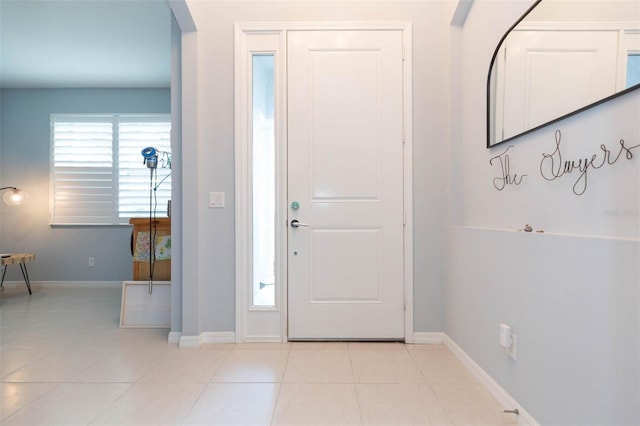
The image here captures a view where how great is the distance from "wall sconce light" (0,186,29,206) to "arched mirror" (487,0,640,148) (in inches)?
217

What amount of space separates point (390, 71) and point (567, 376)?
83.0 inches

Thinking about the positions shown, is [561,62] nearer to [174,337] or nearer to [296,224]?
[296,224]

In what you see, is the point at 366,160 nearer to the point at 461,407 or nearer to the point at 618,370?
the point at 461,407

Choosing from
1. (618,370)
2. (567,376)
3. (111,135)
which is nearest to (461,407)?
(567,376)

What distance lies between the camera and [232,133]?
248cm

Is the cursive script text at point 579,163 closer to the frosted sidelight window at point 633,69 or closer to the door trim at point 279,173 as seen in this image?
the frosted sidelight window at point 633,69

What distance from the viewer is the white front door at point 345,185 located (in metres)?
2.46

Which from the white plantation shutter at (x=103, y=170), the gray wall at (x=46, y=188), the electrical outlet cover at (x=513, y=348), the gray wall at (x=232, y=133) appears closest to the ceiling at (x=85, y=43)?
the gray wall at (x=46, y=188)

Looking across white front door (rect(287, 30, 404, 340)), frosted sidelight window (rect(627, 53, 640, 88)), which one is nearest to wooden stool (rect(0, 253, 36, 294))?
white front door (rect(287, 30, 404, 340))

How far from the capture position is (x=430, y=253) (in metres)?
2.46

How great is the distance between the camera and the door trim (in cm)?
246

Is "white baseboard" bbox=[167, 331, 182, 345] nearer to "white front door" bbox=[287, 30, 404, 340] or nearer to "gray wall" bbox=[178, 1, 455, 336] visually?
"gray wall" bbox=[178, 1, 455, 336]

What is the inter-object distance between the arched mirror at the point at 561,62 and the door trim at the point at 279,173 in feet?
2.45

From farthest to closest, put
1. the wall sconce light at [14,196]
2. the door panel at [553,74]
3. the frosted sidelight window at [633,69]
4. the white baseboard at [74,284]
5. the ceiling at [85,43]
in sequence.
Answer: the white baseboard at [74,284] → the wall sconce light at [14,196] → the ceiling at [85,43] → the door panel at [553,74] → the frosted sidelight window at [633,69]
